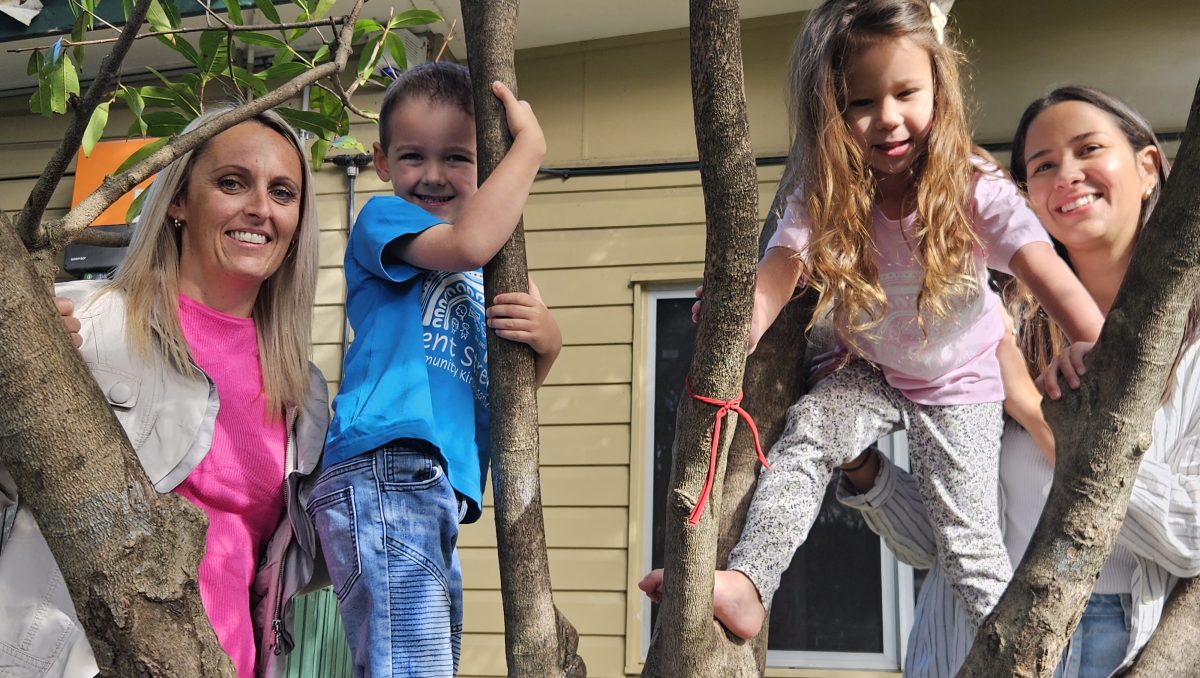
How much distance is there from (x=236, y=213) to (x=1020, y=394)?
170cm

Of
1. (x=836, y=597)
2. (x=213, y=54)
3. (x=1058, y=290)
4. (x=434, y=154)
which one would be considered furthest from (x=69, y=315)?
(x=836, y=597)

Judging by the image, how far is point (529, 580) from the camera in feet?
5.03

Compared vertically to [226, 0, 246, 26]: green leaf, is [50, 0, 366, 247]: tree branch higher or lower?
lower

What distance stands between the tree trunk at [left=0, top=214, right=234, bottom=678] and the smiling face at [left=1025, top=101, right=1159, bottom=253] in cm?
206

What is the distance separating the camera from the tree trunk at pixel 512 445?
152 cm

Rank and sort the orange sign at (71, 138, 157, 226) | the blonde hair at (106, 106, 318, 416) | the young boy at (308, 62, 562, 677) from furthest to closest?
1. the orange sign at (71, 138, 157, 226)
2. the blonde hair at (106, 106, 318, 416)
3. the young boy at (308, 62, 562, 677)

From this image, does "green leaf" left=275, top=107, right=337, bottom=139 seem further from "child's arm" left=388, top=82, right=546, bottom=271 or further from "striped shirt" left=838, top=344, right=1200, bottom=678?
"striped shirt" left=838, top=344, right=1200, bottom=678

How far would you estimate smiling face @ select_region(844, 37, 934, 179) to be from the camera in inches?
91.1

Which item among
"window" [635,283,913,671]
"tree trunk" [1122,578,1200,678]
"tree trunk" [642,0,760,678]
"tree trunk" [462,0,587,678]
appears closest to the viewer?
"tree trunk" [642,0,760,678]

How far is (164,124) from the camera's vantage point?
2643 mm

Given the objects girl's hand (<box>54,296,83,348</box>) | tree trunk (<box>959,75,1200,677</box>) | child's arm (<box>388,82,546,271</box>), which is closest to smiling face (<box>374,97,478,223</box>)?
child's arm (<box>388,82,546,271</box>)

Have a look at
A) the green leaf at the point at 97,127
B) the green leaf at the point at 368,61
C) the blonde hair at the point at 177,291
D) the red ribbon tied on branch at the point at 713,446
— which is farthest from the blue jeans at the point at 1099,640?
the green leaf at the point at 97,127

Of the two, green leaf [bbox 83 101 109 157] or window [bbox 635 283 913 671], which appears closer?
green leaf [bbox 83 101 109 157]

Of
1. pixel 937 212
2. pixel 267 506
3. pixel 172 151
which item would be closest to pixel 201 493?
pixel 267 506
